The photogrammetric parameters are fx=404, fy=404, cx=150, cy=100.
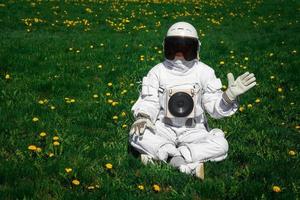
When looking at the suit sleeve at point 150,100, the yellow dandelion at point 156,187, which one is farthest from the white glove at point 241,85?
the yellow dandelion at point 156,187

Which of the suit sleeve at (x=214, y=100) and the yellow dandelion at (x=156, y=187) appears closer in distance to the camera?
the yellow dandelion at (x=156, y=187)

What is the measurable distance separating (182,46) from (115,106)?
220cm

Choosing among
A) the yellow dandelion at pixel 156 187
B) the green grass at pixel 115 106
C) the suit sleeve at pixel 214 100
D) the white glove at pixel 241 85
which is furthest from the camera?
the suit sleeve at pixel 214 100

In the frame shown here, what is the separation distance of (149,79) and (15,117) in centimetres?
228

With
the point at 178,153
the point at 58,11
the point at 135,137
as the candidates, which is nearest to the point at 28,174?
the point at 135,137

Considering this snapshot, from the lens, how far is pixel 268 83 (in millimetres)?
8578

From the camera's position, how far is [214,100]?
541cm

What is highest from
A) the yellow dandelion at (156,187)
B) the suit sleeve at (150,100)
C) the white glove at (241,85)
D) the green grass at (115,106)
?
the white glove at (241,85)

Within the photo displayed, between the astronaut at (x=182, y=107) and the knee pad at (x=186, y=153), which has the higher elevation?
the astronaut at (x=182, y=107)

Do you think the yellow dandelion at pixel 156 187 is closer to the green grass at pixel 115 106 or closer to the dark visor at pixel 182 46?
the green grass at pixel 115 106

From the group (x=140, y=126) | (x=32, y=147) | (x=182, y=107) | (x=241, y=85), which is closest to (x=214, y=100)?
(x=182, y=107)

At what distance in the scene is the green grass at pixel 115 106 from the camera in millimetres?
4496

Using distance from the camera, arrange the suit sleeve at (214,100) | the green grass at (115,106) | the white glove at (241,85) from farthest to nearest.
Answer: the suit sleeve at (214,100) < the white glove at (241,85) < the green grass at (115,106)

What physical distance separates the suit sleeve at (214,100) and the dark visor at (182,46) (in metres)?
0.40
